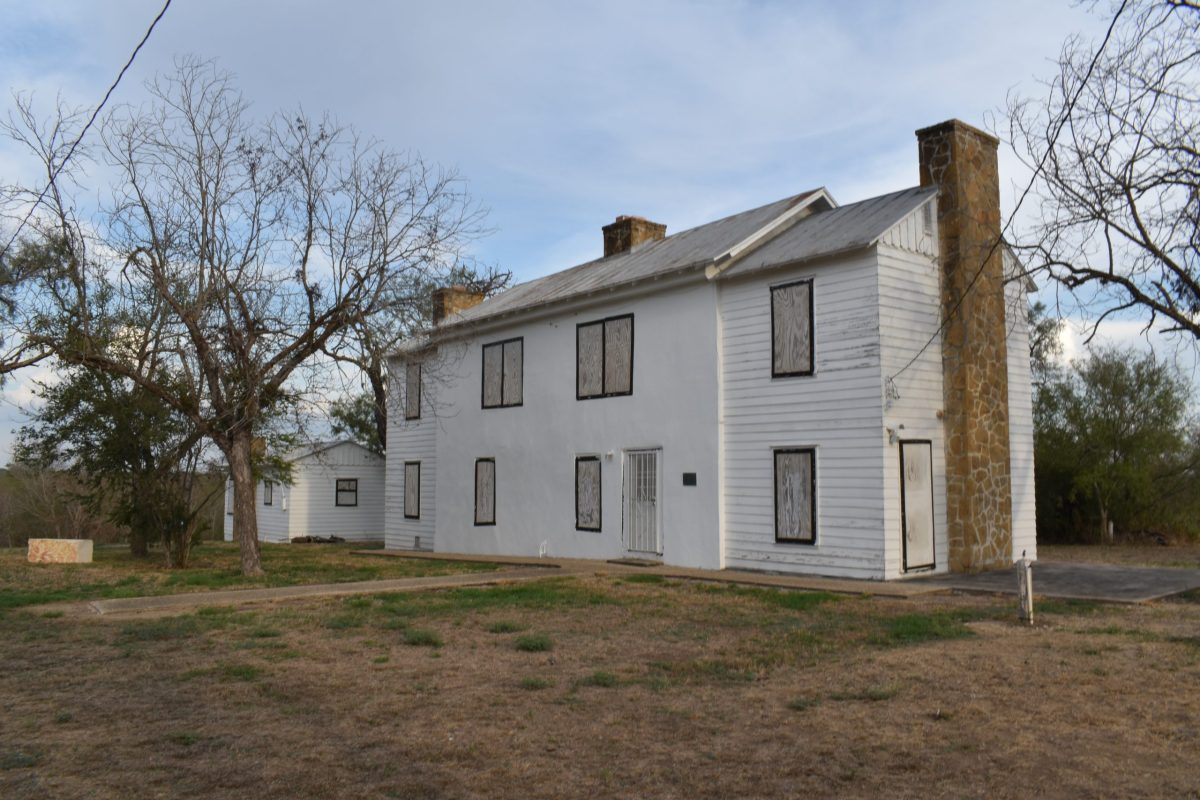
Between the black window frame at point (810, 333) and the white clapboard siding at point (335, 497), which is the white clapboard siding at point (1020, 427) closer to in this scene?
the black window frame at point (810, 333)

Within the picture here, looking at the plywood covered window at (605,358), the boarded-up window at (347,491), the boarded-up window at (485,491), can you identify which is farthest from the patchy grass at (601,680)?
the boarded-up window at (347,491)

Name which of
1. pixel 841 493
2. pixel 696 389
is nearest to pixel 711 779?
pixel 841 493

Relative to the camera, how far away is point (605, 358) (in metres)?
19.0

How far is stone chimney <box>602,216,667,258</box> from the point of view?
72.5 feet

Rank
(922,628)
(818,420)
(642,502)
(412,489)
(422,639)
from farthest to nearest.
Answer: (412,489) < (642,502) < (818,420) < (922,628) < (422,639)

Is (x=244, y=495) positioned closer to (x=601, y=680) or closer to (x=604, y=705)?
(x=601, y=680)

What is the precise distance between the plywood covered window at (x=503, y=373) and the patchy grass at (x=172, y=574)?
3938 millimetres

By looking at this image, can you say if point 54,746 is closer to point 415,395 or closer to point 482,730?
point 482,730

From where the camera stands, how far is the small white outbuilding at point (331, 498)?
35250 mm

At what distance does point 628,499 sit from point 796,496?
4012 mm

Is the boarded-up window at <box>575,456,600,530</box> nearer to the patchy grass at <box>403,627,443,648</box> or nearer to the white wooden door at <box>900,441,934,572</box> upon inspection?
the white wooden door at <box>900,441,934,572</box>

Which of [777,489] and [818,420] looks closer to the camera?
[818,420]

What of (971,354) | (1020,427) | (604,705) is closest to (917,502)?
(971,354)

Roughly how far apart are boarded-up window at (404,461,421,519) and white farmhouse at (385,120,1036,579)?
543 cm
